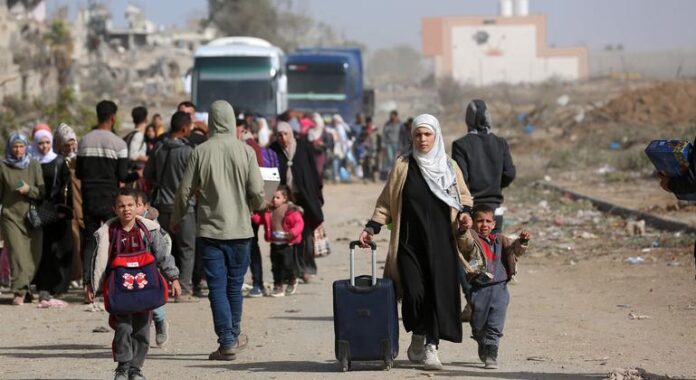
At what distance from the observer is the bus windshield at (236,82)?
3206 centimetres

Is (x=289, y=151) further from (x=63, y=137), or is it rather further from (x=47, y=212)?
(x=47, y=212)

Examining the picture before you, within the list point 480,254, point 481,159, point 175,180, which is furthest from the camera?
point 175,180

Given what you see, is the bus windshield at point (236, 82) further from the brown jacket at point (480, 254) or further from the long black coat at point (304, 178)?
the brown jacket at point (480, 254)

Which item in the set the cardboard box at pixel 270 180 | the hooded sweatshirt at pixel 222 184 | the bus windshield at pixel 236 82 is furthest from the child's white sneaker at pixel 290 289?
the bus windshield at pixel 236 82

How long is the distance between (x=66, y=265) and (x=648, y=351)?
5875 millimetres

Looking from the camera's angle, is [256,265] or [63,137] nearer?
[63,137]

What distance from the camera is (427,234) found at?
8047mm

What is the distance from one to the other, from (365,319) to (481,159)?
6.13ft

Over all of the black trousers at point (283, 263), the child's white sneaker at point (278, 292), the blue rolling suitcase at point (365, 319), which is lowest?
the child's white sneaker at point (278, 292)

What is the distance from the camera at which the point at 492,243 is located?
8.37 meters

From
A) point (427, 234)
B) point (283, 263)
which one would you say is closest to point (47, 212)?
point (283, 263)

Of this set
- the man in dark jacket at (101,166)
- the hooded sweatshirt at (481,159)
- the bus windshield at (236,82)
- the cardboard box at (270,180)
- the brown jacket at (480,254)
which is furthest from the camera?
the bus windshield at (236,82)

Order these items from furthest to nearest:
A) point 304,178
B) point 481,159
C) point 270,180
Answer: point 304,178
point 270,180
point 481,159

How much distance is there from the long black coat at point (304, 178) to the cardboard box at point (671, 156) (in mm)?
6118
